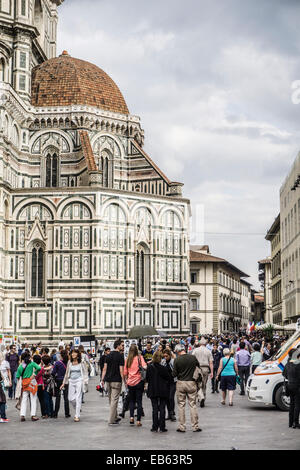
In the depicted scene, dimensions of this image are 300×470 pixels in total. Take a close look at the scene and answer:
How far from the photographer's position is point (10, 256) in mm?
49312

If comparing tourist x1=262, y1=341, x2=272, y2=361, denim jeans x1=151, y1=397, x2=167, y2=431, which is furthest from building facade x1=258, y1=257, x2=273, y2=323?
denim jeans x1=151, y1=397, x2=167, y2=431

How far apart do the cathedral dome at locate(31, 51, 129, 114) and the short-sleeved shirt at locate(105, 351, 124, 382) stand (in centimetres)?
4165

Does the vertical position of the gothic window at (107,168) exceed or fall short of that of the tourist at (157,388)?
it exceeds it

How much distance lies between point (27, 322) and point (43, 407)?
32.4m

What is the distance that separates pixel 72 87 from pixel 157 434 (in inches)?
1777

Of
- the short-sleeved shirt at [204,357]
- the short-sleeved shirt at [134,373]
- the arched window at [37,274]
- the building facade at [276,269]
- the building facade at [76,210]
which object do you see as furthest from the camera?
the building facade at [276,269]

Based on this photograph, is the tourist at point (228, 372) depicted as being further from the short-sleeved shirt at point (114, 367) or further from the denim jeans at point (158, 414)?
the denim jeans at point (158, 414)

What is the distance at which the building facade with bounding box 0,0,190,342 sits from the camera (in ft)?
161

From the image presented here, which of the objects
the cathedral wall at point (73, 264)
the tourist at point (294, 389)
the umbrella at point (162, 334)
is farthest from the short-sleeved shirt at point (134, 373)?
the umbrella at point (162, 334)

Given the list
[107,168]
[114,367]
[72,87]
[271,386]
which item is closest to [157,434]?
[114,367]

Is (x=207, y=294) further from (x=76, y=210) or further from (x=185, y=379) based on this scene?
(x=185, y=379)

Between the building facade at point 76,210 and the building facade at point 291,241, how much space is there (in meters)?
7.20

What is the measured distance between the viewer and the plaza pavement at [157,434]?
12133mm
